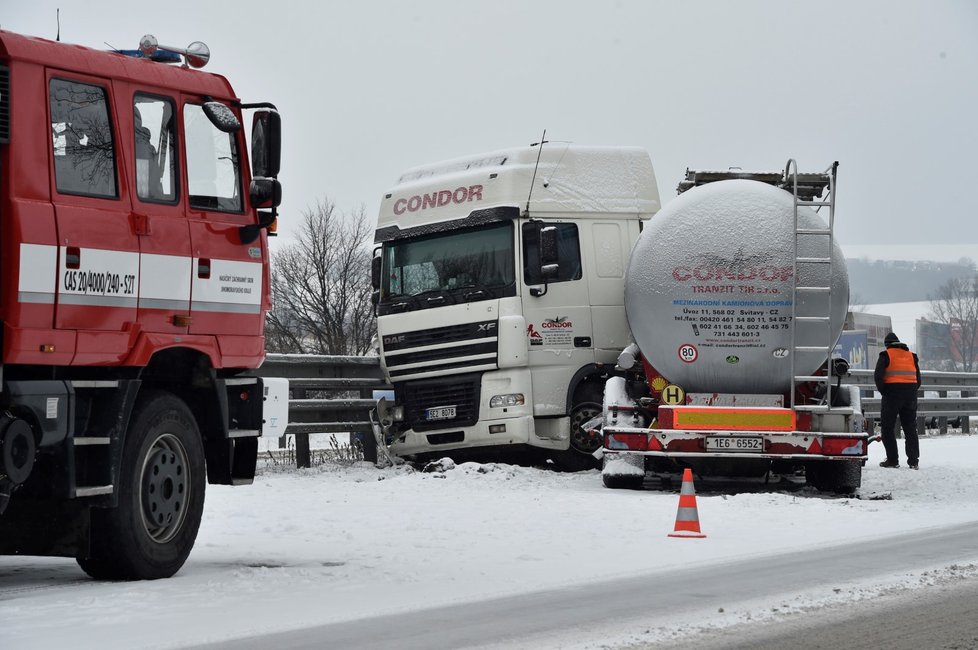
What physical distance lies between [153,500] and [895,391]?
13.2m

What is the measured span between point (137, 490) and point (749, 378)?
7954mm

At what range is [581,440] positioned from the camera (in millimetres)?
17047

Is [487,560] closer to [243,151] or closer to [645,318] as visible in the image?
[243,151]

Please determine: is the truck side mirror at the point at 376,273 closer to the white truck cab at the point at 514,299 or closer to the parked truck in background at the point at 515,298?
the parked truck in background at the point at 515,298

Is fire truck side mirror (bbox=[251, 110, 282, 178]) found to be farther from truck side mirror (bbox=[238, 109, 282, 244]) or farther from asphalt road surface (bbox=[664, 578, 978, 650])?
asphalt road surface (bbox=[664, 578, 978, 650])

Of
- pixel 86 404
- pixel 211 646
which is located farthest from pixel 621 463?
pixel 211 646

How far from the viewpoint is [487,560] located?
973 cm

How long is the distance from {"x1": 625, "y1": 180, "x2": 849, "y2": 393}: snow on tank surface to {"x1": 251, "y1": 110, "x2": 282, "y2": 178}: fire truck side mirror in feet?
21.5

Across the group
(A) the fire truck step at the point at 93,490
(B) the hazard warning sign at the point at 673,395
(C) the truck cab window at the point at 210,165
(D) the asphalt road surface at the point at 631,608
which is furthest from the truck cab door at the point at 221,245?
(B) the hazard warning sign at the point at 673,395

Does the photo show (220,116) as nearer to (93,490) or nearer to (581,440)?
(93,490)

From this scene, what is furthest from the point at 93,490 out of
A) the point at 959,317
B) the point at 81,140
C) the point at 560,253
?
the point at 959,317

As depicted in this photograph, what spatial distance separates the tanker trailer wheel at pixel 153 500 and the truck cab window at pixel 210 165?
1245 mm

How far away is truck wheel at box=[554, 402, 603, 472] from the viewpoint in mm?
17016

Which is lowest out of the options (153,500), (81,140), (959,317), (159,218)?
(153,500)
